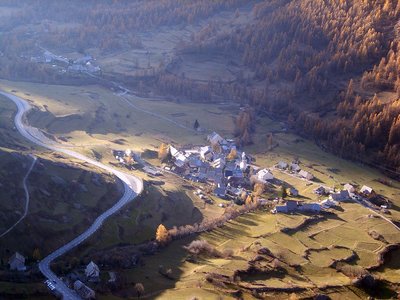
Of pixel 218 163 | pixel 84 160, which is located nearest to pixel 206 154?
pixel 218 163

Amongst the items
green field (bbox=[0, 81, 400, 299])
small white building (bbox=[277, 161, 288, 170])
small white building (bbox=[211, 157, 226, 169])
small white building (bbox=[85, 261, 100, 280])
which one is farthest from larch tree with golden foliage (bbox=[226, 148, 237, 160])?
small white building (bbox=[85, 261, 100, 280])

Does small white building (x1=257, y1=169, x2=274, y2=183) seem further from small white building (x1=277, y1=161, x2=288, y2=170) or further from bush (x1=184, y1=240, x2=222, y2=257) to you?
bush (x1=184, y1=240, x2=222, y2=257)

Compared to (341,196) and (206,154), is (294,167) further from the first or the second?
(206,154)

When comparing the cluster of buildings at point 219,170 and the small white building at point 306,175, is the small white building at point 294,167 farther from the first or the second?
the cluster of buildings at point 219,170

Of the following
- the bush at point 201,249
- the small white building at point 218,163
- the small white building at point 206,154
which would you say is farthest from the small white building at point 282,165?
the bush at point 201,249

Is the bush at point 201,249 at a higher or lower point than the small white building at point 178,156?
higher

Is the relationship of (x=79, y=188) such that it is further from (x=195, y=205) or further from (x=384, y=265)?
(x=384, y=265)
